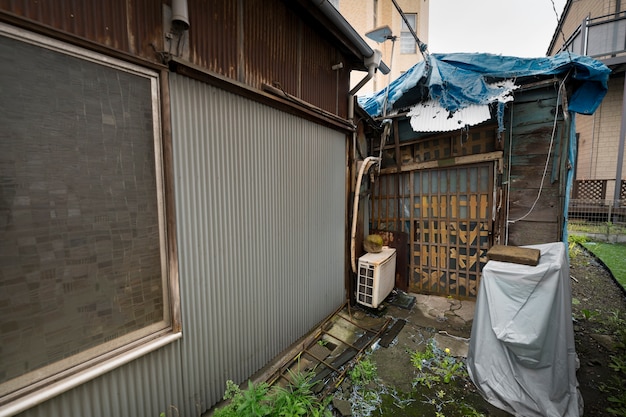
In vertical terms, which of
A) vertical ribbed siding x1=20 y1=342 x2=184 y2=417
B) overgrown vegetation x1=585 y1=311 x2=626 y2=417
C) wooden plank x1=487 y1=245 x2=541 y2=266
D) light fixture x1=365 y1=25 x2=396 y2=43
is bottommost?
overgrown vegetation x1=585 y1=311 x2=626 y2=417

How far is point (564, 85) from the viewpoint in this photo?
4.81 metres

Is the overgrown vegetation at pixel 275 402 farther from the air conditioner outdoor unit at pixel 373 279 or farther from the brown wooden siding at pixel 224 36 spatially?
the brown wooden siding at pixel 224 36

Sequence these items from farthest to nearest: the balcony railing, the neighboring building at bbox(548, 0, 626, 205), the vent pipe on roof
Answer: the neighboring building at bbox(548, 0, 626, 205)
the balcony railing
the vent pipe on roof

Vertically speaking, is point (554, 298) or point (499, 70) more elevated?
point (499, 70)

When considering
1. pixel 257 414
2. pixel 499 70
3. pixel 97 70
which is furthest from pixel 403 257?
pixel 97 70

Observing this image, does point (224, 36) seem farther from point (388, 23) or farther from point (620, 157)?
point (620, 157)

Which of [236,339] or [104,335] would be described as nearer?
[104,335]

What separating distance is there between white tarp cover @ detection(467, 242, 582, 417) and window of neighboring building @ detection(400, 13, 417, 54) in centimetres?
1410

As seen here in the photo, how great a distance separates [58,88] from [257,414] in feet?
10.6

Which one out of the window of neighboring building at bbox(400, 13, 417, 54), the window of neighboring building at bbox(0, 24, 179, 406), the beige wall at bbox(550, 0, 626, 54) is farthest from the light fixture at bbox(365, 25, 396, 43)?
the beige wall at bbox(550, 0, 626, 54)

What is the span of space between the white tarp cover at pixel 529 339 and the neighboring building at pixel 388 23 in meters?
11.1

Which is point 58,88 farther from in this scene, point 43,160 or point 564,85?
point 564,85

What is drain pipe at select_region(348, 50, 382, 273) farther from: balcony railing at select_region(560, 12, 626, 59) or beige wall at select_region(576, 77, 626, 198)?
beige wall at select_region(576, 77, 626, 198)

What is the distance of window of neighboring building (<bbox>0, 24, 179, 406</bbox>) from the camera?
5.37ft
